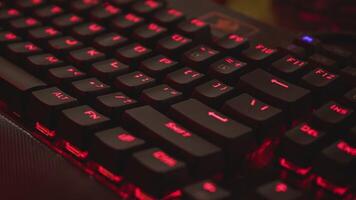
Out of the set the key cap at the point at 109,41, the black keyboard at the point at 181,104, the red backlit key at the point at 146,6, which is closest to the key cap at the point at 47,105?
the black keyboard at the point at 181,104

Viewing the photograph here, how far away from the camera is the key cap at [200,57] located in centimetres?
60

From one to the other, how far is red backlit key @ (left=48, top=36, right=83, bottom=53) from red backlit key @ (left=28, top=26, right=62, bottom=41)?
0.6 inches

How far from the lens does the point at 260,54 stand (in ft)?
2.00

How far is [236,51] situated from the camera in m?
0.63

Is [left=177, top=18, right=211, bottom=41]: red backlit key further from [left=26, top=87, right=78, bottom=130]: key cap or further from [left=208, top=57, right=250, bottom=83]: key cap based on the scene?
[left=26, top=87, right=78, bottom=130]: key cap

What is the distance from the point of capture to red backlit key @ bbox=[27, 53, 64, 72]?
61 centimetres

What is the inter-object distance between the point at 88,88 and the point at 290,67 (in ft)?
0.72

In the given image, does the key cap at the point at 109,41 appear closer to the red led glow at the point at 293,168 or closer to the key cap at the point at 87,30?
the key cap at the point at 87,30

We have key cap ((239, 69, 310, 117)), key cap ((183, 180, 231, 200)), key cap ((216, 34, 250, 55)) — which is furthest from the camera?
→ key cap ((216, 34, 250, 55))

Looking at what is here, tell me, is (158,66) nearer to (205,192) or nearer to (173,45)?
(173,45)

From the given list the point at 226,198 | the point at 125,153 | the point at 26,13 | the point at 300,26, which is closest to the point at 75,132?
the point at 125,153

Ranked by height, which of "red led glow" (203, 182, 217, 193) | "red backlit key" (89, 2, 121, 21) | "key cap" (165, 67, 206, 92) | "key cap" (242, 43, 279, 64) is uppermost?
"red backlit key" (89, 2, 121, 21)

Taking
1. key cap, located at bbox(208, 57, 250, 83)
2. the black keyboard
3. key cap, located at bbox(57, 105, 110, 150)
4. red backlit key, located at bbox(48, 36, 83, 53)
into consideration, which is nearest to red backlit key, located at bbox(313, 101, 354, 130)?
the black keyboard

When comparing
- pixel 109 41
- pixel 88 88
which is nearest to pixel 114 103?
pixel 88 88
